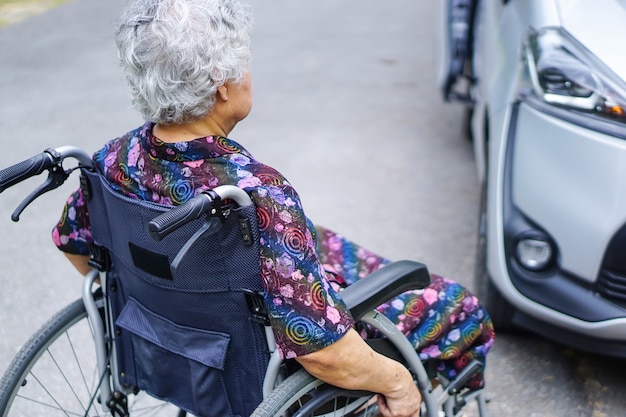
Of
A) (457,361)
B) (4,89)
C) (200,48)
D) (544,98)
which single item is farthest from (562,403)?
(4,89)

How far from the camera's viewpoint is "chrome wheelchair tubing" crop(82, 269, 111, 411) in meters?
2.03

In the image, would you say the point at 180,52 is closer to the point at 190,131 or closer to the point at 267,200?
the point at 190,131

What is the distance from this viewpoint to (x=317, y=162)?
4.84 meters

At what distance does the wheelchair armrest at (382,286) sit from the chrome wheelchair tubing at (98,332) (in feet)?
2.10

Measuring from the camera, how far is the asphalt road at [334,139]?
3000 millimetres

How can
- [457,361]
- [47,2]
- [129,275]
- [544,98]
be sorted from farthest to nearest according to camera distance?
[47,2]
[544,98]
[457,361]
[129,275]

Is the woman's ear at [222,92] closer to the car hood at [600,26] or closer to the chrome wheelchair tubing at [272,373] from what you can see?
the chrome wheelchair tubing at [272,373]

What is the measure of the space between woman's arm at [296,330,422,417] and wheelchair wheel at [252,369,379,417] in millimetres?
41

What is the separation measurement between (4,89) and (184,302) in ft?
16.6

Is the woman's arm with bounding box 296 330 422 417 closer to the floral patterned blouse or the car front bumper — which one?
the floral patterned blouse

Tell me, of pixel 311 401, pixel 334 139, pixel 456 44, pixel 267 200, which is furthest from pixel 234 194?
pixel 334 139

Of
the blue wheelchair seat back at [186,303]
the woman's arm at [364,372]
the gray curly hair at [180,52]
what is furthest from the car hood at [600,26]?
the blue wheelchair seat back at [186,303]

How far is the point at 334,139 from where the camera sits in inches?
204

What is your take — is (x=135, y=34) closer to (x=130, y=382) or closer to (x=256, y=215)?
(x=256, y=215)
